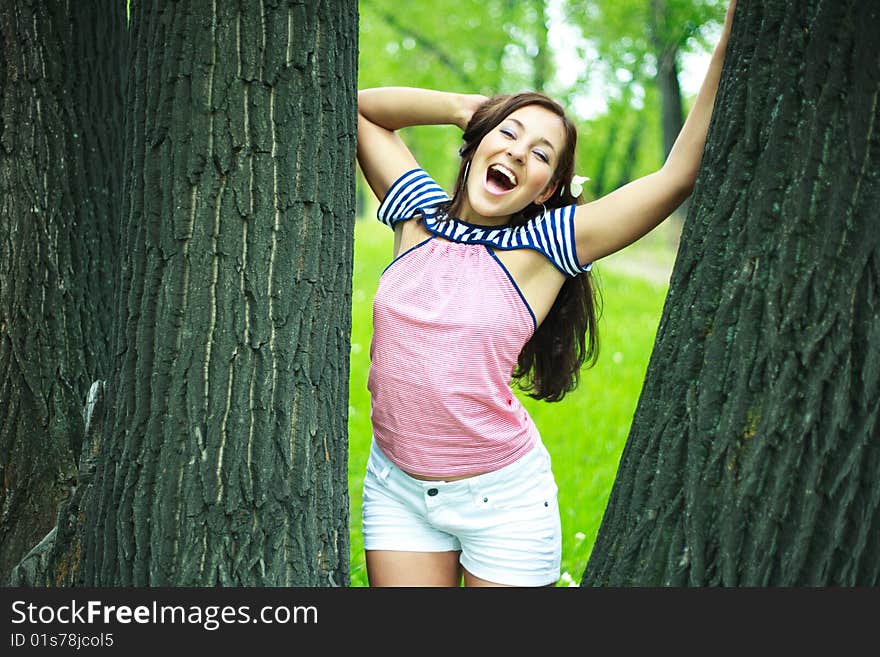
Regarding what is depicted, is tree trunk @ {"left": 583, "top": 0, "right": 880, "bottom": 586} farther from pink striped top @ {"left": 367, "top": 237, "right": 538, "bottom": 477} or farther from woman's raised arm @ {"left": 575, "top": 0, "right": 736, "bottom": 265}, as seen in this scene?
pink striped top @ {"left": 367, "top": 237, "right": 538, "bottom": 477}

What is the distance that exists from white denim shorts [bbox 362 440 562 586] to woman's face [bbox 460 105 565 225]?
0.68 m

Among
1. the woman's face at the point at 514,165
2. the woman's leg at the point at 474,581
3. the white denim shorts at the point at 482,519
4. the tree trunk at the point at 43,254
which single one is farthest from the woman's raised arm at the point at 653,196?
the tree trunk at the point at 43,254

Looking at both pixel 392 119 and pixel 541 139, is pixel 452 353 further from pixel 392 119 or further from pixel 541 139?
pixel 392 119

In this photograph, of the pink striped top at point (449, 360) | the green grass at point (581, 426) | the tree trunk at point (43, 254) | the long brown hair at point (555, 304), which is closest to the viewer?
the pink striped top at point (449, 360)

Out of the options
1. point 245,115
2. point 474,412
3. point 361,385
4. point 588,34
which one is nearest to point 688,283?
point 474,412

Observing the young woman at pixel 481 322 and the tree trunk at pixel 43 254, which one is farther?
the tree trunk at pixel 43 254

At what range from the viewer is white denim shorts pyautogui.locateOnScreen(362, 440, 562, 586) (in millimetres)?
2529

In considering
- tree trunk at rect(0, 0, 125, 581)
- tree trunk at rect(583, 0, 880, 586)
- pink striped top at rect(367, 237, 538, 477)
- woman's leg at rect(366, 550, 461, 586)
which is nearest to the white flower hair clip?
pink striped top at rect(367, 237, 538, 477)

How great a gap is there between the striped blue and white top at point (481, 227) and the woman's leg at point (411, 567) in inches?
33.7

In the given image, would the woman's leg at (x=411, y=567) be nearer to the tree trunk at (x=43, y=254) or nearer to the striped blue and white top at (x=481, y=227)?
the striped blue and white top at (x=481, y=227)

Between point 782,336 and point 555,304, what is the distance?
94 centimetres

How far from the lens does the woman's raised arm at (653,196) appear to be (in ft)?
7.63

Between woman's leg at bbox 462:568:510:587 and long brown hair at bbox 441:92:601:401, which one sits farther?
long brown hair at bbox 441:92:601:401

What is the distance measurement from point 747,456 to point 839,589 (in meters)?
0.32
